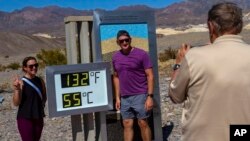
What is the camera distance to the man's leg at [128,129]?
7857 mm

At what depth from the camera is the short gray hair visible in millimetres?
3420

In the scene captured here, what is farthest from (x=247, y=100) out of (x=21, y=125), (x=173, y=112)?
(x=173, y=112)

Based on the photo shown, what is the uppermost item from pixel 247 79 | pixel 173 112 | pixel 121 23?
pixel 121 23

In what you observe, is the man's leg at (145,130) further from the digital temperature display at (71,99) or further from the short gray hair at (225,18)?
the short gray hair at (225,18)

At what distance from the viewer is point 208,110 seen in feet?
11.3

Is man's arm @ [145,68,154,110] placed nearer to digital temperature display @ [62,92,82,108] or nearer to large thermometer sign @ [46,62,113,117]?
large thermometer sign @ [46,62,113,117]

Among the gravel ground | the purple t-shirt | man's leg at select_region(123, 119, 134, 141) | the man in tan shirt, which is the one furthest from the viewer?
the gravel ground

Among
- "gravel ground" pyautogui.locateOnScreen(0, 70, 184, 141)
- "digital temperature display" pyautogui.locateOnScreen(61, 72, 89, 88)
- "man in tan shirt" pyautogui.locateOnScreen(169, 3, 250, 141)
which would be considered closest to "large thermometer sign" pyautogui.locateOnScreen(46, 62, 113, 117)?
"digital temperature display" pyautogui.locateOnScreen(61, 72, 89, 88)

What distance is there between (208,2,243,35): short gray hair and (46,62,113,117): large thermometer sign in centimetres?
381

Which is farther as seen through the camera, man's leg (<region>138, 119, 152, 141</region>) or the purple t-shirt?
man's leg (<region>138, 119, 152, 141</region>)

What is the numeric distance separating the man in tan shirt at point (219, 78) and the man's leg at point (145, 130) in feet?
14.3

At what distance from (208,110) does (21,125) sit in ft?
12.1

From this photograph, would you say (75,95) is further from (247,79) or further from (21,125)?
(247,79)

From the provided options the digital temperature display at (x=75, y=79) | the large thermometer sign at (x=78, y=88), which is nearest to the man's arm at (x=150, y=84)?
the large thermometer sign at (x=78, y=88)
